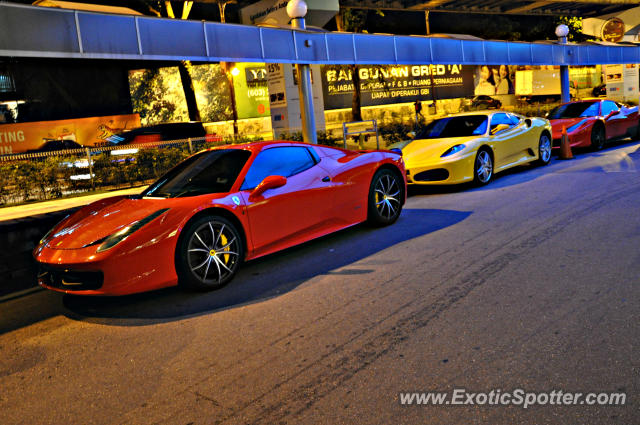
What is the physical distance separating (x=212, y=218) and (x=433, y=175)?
566 cm

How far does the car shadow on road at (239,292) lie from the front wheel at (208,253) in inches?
4.9

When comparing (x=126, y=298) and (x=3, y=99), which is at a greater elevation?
(x=3, y=99)

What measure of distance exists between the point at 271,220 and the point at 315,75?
20125 millimetres

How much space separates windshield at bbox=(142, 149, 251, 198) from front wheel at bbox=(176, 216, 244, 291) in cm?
45

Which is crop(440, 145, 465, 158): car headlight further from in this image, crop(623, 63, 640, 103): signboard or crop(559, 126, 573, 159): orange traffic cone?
crop(623, 63, 640, 103): signboard

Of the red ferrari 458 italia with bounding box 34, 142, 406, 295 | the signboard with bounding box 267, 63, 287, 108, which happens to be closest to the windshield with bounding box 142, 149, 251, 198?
the red ferrari 458 italia with bounding box 34, 142, 406, 295

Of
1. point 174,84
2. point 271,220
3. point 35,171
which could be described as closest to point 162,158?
point 35,171

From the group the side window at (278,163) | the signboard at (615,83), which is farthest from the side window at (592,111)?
the signboard at (615,83)

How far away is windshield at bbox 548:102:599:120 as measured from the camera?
1464cm

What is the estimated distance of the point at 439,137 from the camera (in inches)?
429

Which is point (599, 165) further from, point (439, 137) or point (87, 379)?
point (87, 379)

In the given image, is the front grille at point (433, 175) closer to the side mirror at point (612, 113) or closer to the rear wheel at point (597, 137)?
the rear wheel at point (597, 137)

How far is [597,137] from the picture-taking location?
14.6m

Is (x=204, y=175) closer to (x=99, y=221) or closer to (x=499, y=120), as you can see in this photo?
(x=99, y=221)
